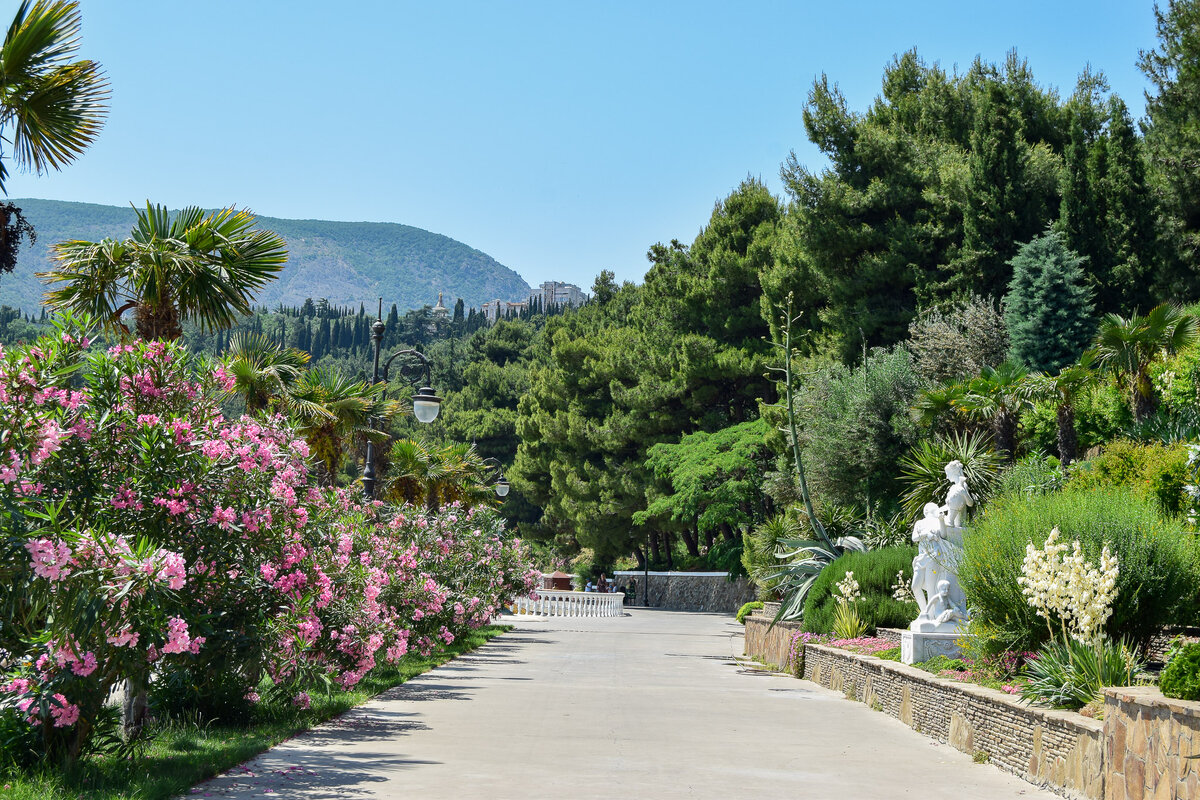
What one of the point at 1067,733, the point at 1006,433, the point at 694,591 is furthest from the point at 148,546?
the point at 694,591

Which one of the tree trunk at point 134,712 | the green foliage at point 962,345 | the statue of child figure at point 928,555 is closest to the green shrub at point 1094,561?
the statue of child figure at point 928,555

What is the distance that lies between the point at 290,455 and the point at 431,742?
299cm

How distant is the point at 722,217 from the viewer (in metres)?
52.2

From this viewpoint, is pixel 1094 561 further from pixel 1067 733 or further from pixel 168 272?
pixel 168 272

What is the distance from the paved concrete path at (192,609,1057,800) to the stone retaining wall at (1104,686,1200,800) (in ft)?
3.03

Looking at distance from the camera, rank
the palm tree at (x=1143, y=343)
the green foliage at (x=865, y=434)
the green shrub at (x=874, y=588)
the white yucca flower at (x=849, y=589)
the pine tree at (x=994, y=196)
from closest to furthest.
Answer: the green shrub at (x=874, y=588), the white yucca flower at (x=849, y=589), the palm tree at (x=1143, y=343), the green foliage at (x=865, y=434), the pine tree at (x=994, y=196)

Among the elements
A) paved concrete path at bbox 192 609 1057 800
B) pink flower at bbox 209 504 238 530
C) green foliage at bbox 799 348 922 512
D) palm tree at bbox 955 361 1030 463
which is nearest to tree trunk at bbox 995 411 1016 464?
palm tree at bbox 955 361 1030 463

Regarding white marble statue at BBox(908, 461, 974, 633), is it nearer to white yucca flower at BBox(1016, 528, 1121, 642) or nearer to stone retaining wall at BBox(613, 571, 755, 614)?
white yucca flower at BBox(1016, 528, 1121, 642)

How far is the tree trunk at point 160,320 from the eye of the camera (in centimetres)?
1187

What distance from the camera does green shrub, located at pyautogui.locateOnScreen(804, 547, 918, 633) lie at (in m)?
19.1

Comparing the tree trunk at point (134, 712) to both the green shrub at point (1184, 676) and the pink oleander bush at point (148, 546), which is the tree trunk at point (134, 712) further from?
the green shrub at point (1184, 676)

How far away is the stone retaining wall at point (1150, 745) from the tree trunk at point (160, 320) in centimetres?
948

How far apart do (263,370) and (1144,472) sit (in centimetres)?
1413

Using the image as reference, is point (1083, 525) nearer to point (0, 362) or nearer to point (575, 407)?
point (0, 362)
